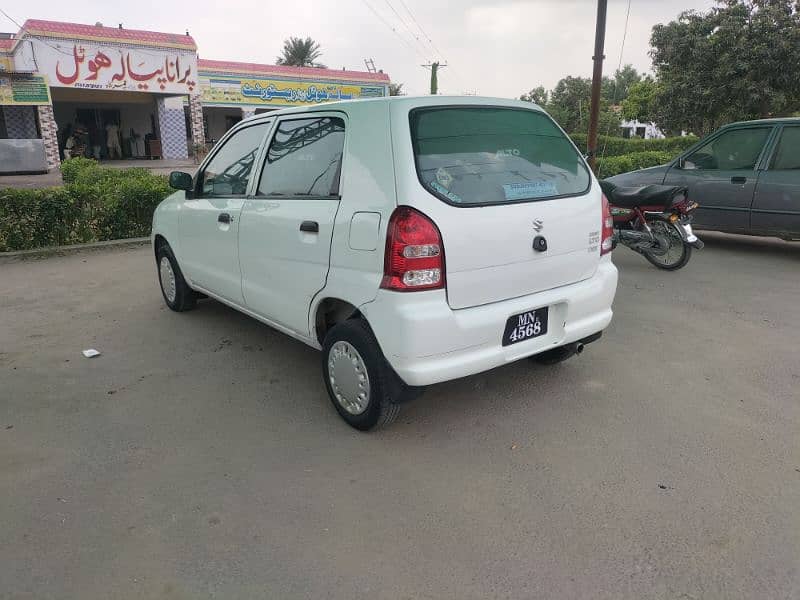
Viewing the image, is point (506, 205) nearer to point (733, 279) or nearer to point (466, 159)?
point (466, 159)

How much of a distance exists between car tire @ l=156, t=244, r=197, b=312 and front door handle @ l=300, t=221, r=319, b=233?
233 cm

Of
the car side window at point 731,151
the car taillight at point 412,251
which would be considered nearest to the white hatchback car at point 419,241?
the car taillight at point 412,251

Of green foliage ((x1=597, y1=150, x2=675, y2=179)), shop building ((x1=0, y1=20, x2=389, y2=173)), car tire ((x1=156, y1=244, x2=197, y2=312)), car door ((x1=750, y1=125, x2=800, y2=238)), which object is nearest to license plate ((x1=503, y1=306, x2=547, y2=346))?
car tire ((x1=156, y1=244, x2=197, y2=312))

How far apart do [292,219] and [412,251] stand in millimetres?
1003

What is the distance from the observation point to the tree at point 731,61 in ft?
42.4

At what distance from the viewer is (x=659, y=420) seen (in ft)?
11.0

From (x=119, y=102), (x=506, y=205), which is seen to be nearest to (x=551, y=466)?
(x=506, y=205)

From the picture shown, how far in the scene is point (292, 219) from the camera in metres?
3.48

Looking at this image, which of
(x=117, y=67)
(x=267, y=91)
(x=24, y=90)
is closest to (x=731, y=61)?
(x=117, y=67)

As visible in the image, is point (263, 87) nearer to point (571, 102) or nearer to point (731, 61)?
point (731, 61)

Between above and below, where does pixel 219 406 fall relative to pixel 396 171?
below

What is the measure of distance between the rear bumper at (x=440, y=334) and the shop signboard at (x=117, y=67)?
24000 millimetres

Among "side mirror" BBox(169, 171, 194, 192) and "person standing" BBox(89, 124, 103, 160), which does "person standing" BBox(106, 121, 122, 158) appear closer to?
"person standing" BBox(89, 124, 103, 160)

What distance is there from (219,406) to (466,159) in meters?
2.08
